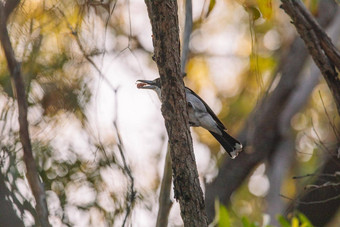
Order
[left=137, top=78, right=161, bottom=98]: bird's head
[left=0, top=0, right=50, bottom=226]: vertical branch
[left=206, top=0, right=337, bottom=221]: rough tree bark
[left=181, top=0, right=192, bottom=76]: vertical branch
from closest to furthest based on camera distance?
[left=0, top=0, right=50, bottom=226]: vertical branch → [left=181, top=0, right=192, bottom=76]: vertical branch → [left=137, top=78, right=161, bottom=98]: bird's head → [left=206, top=0, right=337, bottom=221]: rough tree bark

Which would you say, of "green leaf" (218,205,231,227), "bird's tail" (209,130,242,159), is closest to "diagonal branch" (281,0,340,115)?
"green leaf" (218,205,231,227)

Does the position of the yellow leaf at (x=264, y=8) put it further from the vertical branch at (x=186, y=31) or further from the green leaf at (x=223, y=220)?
the green leaf at (x=223, y=220)

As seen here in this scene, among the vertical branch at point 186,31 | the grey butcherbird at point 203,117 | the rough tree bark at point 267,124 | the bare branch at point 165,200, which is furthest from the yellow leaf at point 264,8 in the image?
the rough tree bark at point 267,124

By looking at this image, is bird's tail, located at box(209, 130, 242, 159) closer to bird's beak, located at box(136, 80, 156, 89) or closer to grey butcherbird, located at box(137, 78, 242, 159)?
grey butcherbird, located at box(137, 78, 242, 159)

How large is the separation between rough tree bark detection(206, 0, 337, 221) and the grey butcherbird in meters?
1.15

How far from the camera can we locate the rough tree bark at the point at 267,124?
7.42 m

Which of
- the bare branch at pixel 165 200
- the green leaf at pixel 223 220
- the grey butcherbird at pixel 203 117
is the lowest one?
the green leaf at pixel 223 220

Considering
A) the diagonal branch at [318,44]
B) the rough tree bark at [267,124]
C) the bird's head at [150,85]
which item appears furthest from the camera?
the rough tree bark at [267,124]

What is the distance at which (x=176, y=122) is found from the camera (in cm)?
371

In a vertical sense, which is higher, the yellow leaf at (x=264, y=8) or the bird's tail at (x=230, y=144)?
the yellow leaf at (x=264, y=8)

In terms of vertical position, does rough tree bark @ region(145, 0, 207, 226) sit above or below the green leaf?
above

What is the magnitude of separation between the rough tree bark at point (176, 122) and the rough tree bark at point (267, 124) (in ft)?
11.7

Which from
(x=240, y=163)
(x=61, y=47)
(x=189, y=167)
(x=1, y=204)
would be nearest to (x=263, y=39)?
(x=240, y=163)

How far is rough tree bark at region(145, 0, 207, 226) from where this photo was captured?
3.66 m
